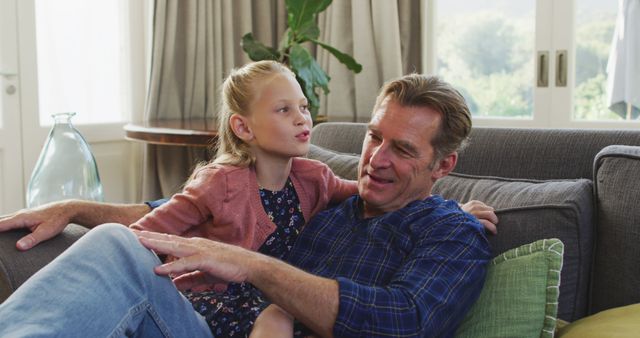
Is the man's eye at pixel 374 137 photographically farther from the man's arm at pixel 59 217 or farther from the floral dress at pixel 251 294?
the man's arm at pixel 59 217

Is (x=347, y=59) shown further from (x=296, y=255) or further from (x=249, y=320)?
(x=249, y=320)

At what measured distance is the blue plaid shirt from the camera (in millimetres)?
1391

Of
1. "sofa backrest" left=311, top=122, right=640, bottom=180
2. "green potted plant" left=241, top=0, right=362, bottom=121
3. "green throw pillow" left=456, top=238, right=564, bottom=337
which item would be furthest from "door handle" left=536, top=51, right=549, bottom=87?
"green throw pillow" left=456, top=238, right=564, bottom=337

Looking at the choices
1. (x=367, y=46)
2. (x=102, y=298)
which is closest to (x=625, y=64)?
(x=367, y=46)

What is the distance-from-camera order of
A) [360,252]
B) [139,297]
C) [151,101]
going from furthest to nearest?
[151,101] < [360,252] < [139,297]

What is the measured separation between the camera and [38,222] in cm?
175

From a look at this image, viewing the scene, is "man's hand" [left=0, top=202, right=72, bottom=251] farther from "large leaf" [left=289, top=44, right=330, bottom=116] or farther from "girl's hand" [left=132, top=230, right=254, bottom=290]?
"large leaf" [left=289, top=44, right=330, bottom=116]

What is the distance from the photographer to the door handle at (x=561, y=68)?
3666mm

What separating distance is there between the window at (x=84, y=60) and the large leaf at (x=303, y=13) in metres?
0.90

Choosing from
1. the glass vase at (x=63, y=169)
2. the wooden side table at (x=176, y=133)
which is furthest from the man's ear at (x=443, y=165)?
the glass vase at (x=63, y=169)

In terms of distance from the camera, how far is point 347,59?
138 inches

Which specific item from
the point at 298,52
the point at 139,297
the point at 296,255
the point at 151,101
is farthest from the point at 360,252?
the point at 151,101

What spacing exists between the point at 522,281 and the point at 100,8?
290 cm

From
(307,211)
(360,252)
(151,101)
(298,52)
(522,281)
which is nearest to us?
(522,281)
